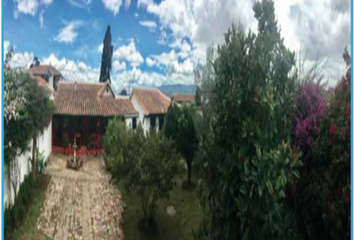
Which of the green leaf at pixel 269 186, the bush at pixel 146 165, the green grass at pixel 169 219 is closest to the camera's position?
the green leaf at pixel 269 186

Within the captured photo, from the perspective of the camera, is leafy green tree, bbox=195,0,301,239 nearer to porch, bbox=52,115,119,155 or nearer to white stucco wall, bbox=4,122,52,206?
porch, bbox=52,115,119,155

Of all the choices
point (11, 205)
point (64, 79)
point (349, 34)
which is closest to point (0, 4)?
point (64, 79)

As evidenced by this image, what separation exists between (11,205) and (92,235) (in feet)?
2.10

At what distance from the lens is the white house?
2352mm

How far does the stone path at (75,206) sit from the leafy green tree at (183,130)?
65 centimetres

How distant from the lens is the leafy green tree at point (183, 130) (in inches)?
99.7

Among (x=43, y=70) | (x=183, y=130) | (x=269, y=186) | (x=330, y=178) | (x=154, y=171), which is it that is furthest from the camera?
(x=154, y=171)

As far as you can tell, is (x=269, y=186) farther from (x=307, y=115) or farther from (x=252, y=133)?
(x=307, y=115)

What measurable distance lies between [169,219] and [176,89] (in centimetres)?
111

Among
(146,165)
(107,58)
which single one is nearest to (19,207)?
(146,165)

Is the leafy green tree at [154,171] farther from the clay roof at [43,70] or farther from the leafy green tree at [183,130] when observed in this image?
the clay roof at [43,70]

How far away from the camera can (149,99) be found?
93.7 inches

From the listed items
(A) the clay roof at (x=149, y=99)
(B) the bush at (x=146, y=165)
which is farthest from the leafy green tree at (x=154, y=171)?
(A) the clay roof at (x=149, y=99)

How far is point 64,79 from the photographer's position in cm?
230
